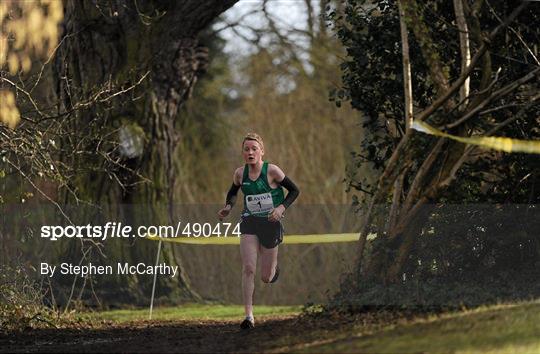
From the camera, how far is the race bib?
11219mm

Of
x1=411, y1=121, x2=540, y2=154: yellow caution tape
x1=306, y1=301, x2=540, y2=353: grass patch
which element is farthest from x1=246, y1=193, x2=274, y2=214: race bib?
x1=306, y1=301, x2=540, y2=353: grass patch

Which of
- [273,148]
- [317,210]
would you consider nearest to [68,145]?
[317,210]

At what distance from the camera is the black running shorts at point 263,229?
37.0 ft

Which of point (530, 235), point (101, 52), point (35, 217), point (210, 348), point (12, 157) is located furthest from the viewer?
point (35, 217)

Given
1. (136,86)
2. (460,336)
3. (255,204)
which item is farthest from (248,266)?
(136,86)

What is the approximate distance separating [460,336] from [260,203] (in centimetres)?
278

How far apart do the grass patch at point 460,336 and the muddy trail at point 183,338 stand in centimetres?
51

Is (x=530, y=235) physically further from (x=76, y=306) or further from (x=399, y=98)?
(x=76, y=306)

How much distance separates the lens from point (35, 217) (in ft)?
67.3

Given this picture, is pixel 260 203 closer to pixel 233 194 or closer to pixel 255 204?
pixel 255 204

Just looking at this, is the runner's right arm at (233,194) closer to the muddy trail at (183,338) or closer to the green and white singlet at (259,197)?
the green and white singlet at (259,197)

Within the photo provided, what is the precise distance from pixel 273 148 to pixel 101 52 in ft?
33.6

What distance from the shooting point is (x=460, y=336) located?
9.11 meters

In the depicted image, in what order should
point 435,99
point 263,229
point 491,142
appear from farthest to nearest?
point 435,99
point 263,229
point 491,142
